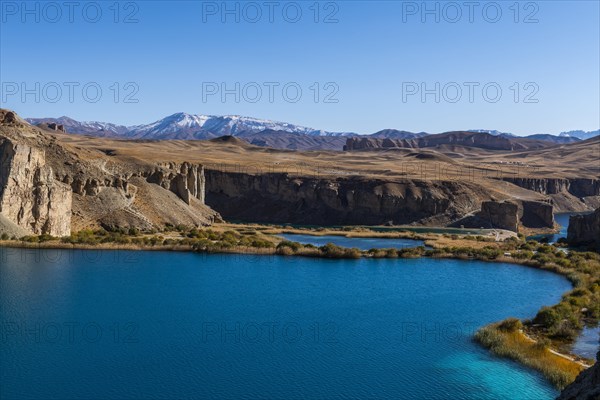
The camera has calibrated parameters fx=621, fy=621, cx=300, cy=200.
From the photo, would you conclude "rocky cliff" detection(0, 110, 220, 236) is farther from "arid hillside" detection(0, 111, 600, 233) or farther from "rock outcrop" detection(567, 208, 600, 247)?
"rock outcrop" detection(567, 208, 600, 247)

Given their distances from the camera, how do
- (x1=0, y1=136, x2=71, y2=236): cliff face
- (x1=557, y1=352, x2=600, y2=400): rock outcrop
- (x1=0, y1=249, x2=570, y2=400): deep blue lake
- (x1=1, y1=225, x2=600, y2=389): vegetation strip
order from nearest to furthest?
(x1=557, y1=352, x2=600, y2=400): rock outcrop, (x1=0, y1=249, x2=570, y2=400): deep blue lake, (x1=1, y1=225, x2=600, y2=389): vegetation strip, (x1=0, y1=136, x2=71, y2=236): cliff face

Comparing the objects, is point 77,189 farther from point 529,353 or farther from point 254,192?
point 254,192

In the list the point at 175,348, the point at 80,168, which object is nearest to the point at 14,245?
the point at 80,168

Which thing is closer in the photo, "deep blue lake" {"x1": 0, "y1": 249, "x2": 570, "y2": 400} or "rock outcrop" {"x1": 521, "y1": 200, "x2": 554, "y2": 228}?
"deep blue lake" {"x1": 0, "y1": 249, "x2": 570, "y2": 400}

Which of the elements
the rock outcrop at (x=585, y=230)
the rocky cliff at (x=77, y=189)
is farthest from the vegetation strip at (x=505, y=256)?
the rocky cliff at (x=77, y=189)

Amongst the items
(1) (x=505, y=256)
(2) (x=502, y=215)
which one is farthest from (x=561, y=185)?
(1) (x=505, y=256)

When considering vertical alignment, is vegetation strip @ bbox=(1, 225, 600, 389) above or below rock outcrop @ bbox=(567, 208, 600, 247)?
below

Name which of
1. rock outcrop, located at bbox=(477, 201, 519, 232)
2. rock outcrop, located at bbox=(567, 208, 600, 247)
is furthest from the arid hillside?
rock outcrop, located at bbox=(567, 208, 600, 247)
